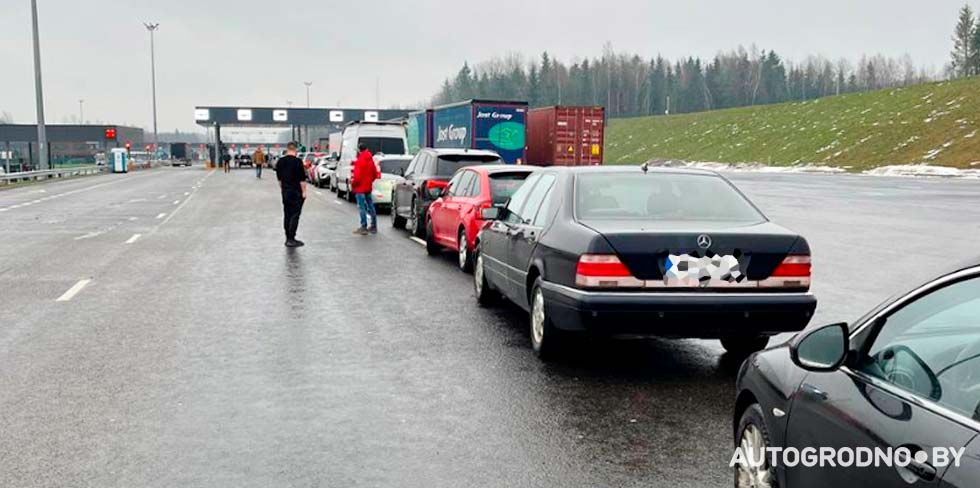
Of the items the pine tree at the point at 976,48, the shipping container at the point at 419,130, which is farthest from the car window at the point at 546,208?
the pine tree at the point at 976,48

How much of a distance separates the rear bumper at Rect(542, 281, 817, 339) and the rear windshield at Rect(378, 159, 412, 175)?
18.1m

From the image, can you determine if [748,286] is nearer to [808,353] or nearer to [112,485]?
[808,353]

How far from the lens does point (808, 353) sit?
121 inches

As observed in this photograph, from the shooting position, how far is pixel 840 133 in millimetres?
81438

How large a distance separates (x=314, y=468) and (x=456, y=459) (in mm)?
752

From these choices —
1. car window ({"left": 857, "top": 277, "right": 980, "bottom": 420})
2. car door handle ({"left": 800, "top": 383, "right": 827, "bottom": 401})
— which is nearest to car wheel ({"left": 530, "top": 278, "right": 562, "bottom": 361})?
car door handle ({"left": 800, "top": 383, "right": 827, "bottom": 401})

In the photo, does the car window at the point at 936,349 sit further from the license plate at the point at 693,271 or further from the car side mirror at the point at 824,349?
the license plate at the point at 693,271

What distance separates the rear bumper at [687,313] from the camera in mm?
6473

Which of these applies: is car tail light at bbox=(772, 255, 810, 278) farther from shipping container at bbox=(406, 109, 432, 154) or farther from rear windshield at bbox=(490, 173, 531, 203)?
shipping container at bbox=(406, 109, 432, 154)

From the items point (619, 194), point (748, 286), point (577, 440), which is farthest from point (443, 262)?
point (577, 440)

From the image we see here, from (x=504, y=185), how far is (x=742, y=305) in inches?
254

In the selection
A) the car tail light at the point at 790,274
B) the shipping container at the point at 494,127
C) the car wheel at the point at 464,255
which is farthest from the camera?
the shipping container at the point at 494,127

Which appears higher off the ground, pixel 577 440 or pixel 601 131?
pixel 601 131

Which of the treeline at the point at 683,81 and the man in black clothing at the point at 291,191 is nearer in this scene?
the man in black clothing at the point at 291,191
